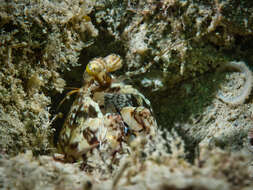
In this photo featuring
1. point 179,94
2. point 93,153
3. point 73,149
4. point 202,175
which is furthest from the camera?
point 179,94

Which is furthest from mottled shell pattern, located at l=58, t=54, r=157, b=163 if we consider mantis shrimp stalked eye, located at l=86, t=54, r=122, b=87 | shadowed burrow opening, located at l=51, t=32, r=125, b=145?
shadowed burrow opening, located at l=51, t=32, r=125, b=145

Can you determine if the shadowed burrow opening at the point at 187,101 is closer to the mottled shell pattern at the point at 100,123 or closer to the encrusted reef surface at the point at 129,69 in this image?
the encrusted reef surface at the point at 129,69

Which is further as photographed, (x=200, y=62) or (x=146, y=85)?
(x=146, y=85)

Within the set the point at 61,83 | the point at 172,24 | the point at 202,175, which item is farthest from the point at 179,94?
the point at 202,175

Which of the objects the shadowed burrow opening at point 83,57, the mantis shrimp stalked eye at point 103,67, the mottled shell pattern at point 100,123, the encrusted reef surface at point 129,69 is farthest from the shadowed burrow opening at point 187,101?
the shadowed burrow opening at point 83,57

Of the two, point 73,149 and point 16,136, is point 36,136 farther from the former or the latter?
point 73,149

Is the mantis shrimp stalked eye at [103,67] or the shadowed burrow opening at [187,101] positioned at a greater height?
the mantis shrimp stalked eye at [103,67]

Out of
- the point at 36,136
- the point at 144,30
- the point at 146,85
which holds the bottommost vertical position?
the point at 36,136
